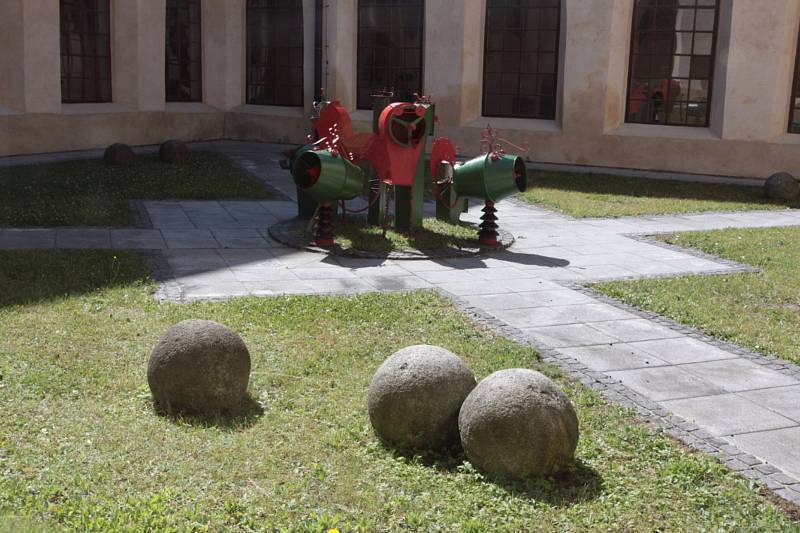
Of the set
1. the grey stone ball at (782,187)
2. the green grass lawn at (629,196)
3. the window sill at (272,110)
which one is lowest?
the green grass lawn at (629,196)

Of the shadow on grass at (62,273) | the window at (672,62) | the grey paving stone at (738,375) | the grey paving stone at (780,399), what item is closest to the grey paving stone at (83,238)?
the shadow on grass at (62,273)

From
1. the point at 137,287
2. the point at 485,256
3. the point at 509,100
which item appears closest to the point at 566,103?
the point at 509,100

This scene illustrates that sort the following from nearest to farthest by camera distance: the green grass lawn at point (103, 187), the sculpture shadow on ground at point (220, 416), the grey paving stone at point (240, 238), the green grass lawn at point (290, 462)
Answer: the green grass lawn at point (290, 462) → the sculpture shadow on ground at point (220, 416) → the grey paving stone at point (240, 238) → the green grass lawn at point (103, 187)

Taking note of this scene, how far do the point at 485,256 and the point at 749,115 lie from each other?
8531 mm

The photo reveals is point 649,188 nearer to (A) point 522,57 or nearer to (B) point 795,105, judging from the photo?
(B) point 795,105

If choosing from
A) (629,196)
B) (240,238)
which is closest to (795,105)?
(629,196)

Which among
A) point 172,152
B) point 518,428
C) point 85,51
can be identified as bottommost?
point 518,428

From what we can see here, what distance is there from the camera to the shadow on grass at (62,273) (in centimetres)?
844

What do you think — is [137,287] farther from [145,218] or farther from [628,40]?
[628,40]

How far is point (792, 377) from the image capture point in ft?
22.7

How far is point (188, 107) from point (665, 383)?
1614 centimetres

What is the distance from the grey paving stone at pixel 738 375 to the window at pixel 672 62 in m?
11.7

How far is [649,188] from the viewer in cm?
1680

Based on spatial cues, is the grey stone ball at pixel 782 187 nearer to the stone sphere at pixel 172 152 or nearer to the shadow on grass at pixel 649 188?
the shadow on grass at pixel 649 188
